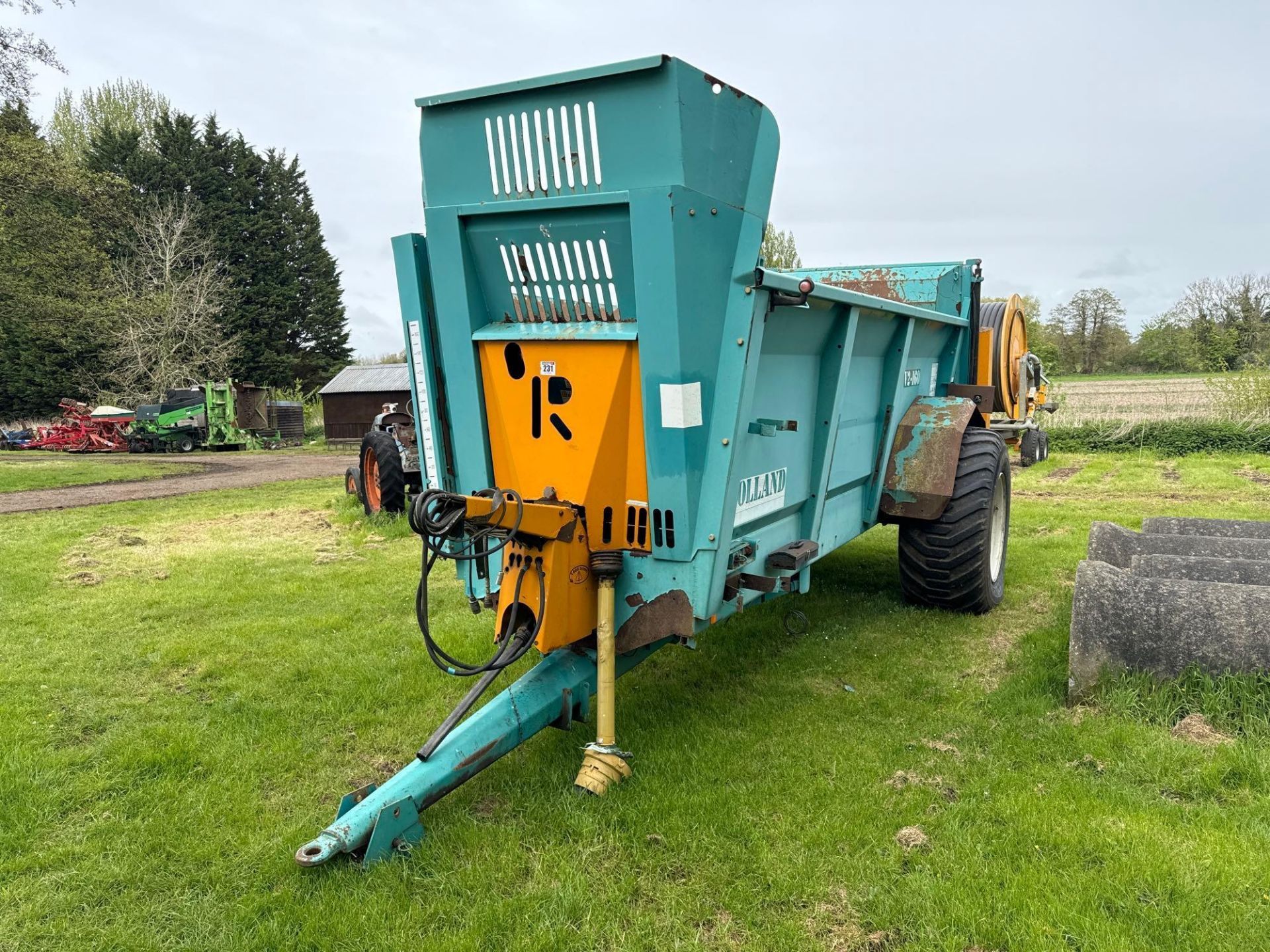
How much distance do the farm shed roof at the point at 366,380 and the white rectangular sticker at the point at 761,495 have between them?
2181 centimetres

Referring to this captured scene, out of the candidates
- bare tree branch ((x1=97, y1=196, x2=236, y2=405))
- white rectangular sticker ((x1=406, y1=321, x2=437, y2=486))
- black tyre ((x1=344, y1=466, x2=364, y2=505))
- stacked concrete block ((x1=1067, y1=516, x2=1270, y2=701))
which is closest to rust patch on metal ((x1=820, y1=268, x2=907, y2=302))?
stacked concrete block ((x1=1067, y1=516, x2=1270, y2=701))

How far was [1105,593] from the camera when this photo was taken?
371 cm

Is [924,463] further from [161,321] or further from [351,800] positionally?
[161,321]

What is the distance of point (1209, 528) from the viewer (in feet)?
17.5

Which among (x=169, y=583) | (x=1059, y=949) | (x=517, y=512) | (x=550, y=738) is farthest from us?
(x=169, y=583)

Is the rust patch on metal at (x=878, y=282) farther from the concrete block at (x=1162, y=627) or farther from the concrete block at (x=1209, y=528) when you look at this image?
the concrete block at (x=1162, y=627)

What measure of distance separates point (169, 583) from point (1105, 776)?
20.6ft

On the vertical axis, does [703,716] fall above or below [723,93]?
below

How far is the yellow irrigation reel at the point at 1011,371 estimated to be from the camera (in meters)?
6.06

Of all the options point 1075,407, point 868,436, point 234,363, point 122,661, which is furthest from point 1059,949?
point 234,363

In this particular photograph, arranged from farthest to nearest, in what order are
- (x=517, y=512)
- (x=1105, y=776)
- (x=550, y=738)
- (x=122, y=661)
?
(x=122, y=661) → (x=550, y=738) → (x=1105, y=776) → (x=517, y=512)

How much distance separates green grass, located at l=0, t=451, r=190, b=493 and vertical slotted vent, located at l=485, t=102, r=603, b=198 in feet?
43.8

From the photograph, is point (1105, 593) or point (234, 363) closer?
point (1105, 593)

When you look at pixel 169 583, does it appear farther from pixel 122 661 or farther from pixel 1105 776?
pixel 1105 776
